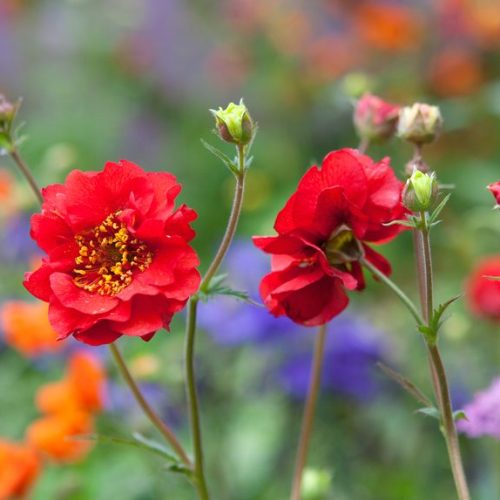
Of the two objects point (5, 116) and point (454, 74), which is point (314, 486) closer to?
point (5, 116)

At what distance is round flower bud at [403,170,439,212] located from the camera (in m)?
0.47

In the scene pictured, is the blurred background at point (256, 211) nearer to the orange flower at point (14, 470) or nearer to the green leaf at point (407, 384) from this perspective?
the orange flower at point (14, 470)

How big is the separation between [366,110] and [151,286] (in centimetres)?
22

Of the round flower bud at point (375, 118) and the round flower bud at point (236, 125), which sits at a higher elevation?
the round flower bud at point (375, 118)

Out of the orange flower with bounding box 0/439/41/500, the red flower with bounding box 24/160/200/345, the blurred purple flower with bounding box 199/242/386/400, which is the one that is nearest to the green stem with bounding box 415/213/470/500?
the red flower with bounding box 24/160/200/345

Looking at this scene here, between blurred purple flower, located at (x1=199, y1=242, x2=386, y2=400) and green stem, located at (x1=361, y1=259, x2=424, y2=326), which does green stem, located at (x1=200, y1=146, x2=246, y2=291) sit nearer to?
green stem, located at (x1=361, y1=259, x2=424, y2=326)

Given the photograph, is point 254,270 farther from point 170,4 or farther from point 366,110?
point 170,4

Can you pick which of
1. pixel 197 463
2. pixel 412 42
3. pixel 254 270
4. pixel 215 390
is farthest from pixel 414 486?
pixel 412 42

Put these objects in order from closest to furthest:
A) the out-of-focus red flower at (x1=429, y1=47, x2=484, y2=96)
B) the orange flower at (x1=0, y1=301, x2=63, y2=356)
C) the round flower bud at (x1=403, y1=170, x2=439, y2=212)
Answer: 1. the round flower bud at (x1=403, y1=170, x2=439, y2=212)
2. the orange flower at (x1=0, y1=301, x2=63, y2=356)
3. the out-of-focus red flower at (x1=429, y1=47, x2=484, y2=96)

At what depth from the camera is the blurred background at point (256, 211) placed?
1.03 meters

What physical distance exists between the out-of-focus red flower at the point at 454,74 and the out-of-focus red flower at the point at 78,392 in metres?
1.22

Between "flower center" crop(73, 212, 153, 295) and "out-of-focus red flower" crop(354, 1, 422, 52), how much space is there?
159 centimetres

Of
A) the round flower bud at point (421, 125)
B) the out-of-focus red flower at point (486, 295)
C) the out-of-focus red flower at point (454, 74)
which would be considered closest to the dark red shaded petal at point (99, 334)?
the round flower bud at point (421, 125)

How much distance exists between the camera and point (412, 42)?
6.77ft
